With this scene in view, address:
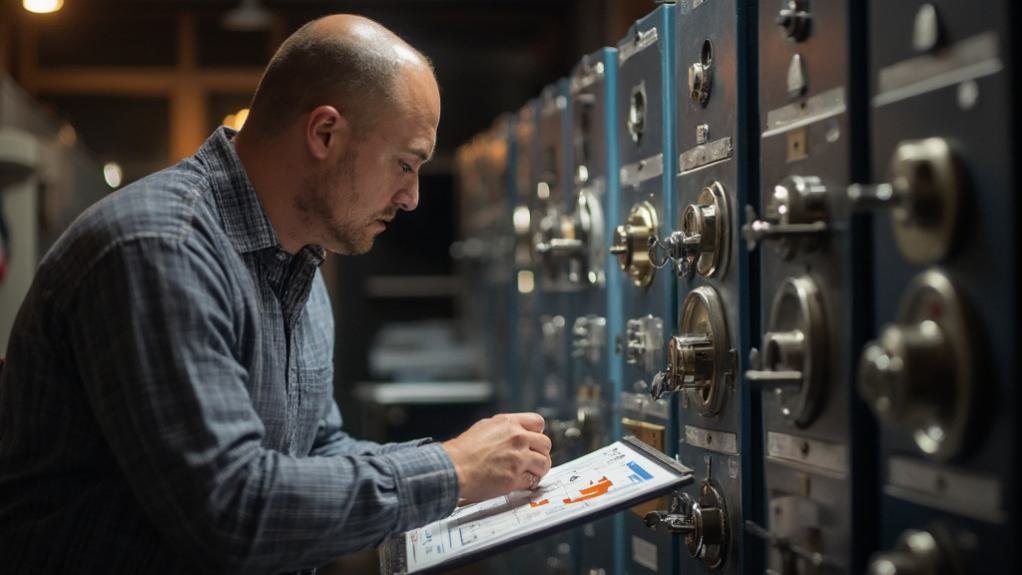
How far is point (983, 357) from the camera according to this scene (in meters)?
1.15

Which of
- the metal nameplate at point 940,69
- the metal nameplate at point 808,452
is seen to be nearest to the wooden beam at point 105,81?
the metal nameplate at point 808,452

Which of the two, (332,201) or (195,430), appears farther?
(332,201)

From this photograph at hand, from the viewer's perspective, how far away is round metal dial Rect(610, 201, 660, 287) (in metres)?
2.16

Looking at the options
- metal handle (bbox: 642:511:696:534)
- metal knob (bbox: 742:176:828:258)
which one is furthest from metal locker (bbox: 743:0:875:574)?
metal handle (bbox: 642:511:696:534)

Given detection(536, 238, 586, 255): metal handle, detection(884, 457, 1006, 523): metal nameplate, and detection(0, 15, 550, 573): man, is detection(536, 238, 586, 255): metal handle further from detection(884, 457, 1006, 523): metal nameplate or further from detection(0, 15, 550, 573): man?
detection(884, 457, 1006, 523): metal nameplate

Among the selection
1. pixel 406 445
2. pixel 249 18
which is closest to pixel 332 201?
pixel 406 445

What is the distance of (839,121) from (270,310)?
897 millimetres

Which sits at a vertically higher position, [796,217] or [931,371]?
[796,217]

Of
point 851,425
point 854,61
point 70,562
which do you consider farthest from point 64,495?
point 854,61

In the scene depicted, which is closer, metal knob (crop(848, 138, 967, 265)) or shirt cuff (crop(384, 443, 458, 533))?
metal knob (crop(848, 138, 967, 265))

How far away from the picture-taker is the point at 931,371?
1.18m

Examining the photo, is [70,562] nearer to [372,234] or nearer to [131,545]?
[131,545]

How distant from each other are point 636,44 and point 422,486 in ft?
3.61

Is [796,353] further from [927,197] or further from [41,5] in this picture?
[41,5]
